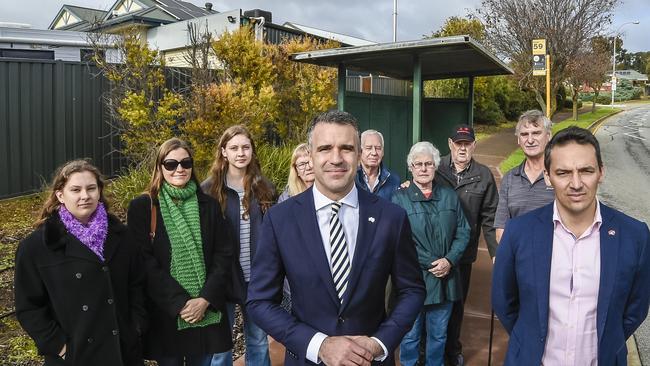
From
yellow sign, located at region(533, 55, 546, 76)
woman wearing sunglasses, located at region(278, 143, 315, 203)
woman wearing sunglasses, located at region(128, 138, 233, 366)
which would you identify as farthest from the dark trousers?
yellow sign, located at region(533, 55, 546, 76)

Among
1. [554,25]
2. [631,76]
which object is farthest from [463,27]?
[631,76]

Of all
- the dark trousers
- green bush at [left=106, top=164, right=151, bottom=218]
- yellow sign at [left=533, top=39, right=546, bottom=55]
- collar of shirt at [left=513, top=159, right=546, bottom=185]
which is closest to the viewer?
collar of shirt at [left=513, top=159, right=546, bottom=185]

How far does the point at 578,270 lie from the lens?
233cm

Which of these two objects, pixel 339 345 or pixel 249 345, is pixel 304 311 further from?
pixel 249 345

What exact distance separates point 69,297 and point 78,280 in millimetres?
96

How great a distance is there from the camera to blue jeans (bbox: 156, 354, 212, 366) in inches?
131

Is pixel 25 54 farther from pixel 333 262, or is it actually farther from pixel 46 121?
pixel 333 262

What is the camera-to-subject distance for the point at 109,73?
9203mm

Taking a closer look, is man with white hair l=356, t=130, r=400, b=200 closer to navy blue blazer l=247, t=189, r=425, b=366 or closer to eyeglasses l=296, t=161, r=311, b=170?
eyeglasses l=296, t=161, r=311, b=170

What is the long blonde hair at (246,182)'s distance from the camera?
378 cm

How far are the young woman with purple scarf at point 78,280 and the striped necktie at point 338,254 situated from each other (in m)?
1.44

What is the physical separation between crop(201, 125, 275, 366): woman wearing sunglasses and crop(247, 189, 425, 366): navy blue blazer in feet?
4.76

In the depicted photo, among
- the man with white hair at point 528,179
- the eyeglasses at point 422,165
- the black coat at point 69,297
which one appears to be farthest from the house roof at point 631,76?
the black coat at point 69,297

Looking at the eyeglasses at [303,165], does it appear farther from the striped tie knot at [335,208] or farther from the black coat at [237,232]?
the striped tie knot at [335,208]
